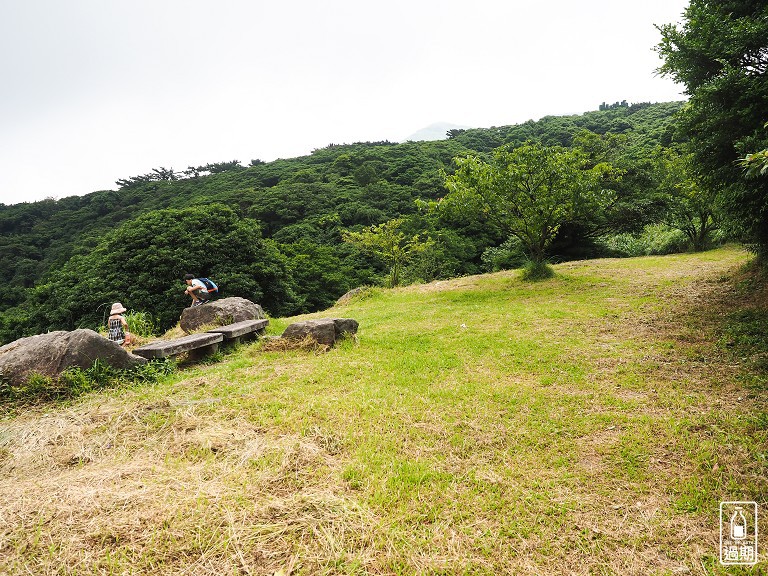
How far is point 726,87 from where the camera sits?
6297mm

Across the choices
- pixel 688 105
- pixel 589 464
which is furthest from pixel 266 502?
pixel 688 105

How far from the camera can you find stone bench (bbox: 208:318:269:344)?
746cm

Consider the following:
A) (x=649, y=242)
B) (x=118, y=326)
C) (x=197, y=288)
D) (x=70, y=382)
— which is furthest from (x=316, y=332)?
(x=649, y=242)

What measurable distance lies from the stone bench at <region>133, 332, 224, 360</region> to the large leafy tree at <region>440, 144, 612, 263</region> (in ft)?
33.5

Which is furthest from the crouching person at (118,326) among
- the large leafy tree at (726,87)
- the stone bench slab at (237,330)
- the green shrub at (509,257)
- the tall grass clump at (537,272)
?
the green shrub at (509,257)

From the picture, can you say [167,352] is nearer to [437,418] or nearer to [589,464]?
[437,418]

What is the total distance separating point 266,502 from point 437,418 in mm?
2170

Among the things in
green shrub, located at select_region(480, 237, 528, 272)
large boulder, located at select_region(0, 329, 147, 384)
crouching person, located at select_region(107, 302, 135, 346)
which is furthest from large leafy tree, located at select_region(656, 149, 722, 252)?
crouching person, located at select_region(107, 302, 135, 346)

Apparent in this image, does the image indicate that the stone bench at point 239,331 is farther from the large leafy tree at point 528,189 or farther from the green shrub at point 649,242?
the green shrub at point 649,242

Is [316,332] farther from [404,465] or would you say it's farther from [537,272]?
[537,272]

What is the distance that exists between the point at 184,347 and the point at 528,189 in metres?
12.5

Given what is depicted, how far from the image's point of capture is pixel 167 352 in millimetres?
6070

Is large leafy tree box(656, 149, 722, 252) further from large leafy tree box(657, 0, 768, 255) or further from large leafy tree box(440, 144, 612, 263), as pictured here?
large leafy tree box(657, 0, 768, 255)

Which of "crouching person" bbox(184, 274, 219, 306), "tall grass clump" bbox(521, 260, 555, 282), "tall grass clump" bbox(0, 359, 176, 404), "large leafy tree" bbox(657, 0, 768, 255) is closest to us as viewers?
"tall grass clump" bbox(0, 359, 176, 404)
